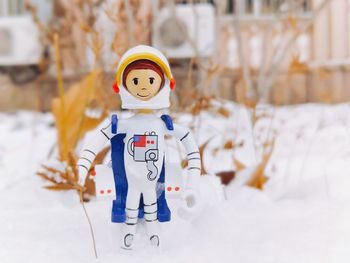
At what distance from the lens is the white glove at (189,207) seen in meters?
0.70

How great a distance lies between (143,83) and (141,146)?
10 centimetres

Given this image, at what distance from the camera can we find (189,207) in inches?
28.5

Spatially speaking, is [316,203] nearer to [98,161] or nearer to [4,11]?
[98,161]

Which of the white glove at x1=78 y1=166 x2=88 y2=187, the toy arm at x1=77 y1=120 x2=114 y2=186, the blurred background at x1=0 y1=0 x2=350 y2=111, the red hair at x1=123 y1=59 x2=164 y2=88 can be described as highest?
the blurred background at x1=0 y1=0 x2=350 y2=111

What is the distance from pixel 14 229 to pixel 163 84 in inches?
15.3

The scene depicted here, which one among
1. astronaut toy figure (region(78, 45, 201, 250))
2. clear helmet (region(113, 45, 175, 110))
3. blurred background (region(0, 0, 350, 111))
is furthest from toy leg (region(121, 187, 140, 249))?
blurred background (region(0, 0, 350, 111))

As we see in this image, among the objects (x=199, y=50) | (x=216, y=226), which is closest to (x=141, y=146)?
(x=216, y=226)

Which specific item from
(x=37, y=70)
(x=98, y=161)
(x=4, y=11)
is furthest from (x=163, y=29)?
(x=98, y=161)

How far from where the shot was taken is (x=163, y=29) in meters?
3.13

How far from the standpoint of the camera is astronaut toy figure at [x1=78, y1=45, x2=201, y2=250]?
0.70 m

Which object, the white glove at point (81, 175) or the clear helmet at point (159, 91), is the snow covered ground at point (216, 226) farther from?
the clear helmet at point (159, 91)

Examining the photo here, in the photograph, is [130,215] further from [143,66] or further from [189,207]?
[143,66]

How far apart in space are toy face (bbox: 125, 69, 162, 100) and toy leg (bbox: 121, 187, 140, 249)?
0.52 feet

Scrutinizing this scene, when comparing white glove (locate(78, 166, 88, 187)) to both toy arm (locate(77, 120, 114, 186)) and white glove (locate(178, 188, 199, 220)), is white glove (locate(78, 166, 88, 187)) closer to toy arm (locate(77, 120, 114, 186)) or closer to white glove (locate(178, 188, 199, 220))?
toy arm (locate(77, 120, 114, 186))
